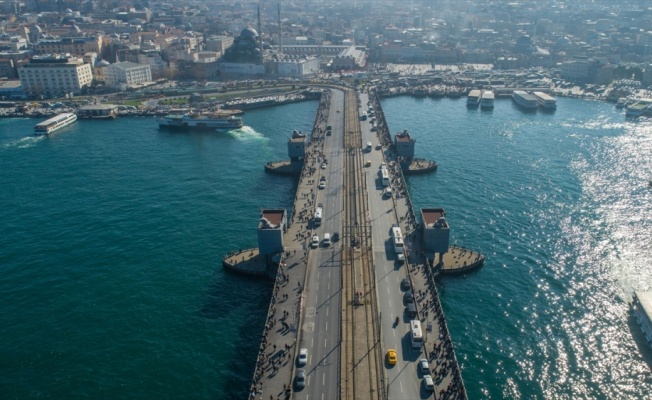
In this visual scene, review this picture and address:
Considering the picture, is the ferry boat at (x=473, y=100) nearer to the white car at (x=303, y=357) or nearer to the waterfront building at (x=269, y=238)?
the waterfront building at (x=269, y=238)

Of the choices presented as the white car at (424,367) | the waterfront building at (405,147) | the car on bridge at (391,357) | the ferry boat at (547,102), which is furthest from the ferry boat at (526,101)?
the car on bridge at (391,357)

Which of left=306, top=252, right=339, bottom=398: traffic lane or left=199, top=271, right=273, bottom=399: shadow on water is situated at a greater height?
left=306, top=252, right=339, bottom=398: traffic lane

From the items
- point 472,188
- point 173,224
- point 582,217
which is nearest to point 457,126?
point 472,188

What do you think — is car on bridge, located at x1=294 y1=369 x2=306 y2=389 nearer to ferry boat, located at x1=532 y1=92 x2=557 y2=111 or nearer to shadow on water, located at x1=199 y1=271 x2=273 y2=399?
shadow on water, located at x1=199 y1=271 x2=273 y2=399

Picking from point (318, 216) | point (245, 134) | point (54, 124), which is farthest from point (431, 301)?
A: point (54, 124)

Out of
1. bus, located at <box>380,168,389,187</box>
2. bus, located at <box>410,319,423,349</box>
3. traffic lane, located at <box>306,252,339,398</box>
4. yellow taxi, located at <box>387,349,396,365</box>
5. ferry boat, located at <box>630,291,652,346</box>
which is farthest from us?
bus, located at <box>380,168,389,187</box>

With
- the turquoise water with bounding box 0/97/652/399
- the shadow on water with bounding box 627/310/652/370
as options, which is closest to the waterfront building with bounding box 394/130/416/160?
the turquoise water with bounding box 0/97/652/399

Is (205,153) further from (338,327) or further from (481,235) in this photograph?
(338,327)
